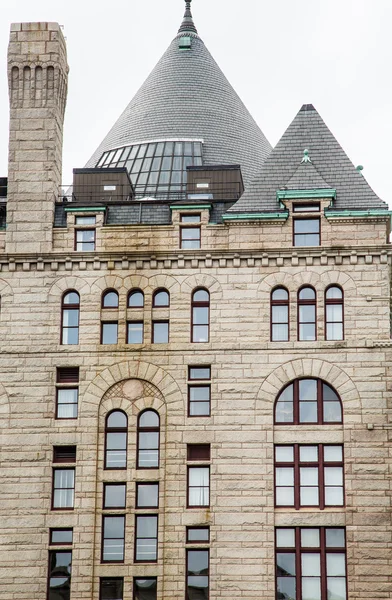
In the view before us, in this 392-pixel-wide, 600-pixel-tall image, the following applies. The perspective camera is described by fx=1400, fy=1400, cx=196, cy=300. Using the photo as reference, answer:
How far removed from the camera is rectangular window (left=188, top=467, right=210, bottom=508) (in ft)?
200

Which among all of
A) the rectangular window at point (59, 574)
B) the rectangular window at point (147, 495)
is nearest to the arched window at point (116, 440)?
the rectangular window at point (147, 495)

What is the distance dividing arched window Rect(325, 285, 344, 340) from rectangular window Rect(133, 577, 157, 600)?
13204 mm

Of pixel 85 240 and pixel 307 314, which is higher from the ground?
pixel 85 240

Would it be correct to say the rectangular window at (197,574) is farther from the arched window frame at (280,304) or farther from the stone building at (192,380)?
the arched window frame at (280,304)

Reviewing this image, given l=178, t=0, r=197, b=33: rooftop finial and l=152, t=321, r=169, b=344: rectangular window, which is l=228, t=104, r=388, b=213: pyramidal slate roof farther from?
l=178, t=0, r=197, b=33: rooftop finial

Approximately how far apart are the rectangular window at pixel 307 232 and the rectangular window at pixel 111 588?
17.1 meters

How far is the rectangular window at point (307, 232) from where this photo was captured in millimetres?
64000

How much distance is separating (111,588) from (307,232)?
18.2 metres

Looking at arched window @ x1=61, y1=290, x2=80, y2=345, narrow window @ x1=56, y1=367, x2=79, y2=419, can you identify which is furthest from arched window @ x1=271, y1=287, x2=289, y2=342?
narrow window @ x1=56, y1=367, x2=79, y2=419

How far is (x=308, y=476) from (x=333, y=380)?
14.3 feet

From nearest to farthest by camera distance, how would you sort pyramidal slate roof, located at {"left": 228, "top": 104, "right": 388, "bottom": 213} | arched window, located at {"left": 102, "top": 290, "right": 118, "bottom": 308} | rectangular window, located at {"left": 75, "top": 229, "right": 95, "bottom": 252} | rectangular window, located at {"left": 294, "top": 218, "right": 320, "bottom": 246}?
rectangular window, located at {"left": 294, "top": 218, "right": 320, "bottom": 246} → arched window, located at {"left": 102, "top": 290, "right": 118, "bottom": 308} → pyramidal slate roof, located at {"left": 228, "top": 104, "right": 388, "bottom": 213} → rectangular window, located at {"left": 75, "top": 229, "right": 95, "bottom": 252}

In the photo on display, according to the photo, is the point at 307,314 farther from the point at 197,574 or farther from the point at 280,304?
the point at 197,574

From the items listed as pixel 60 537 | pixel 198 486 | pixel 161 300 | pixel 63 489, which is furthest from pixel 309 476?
pixel 60 537

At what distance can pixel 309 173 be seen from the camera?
65125 millimetres
